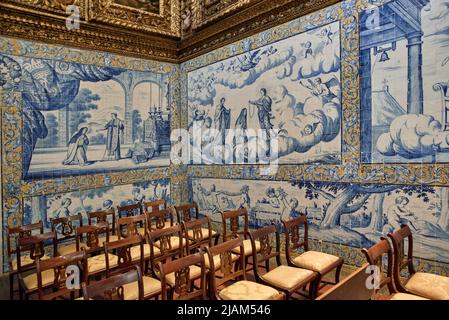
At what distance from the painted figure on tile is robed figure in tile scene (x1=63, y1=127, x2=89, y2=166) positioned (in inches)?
114

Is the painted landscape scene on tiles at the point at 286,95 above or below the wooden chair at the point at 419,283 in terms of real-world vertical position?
above

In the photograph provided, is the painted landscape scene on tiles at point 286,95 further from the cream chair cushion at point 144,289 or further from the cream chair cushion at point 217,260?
the cream chair cushion at point 144,289

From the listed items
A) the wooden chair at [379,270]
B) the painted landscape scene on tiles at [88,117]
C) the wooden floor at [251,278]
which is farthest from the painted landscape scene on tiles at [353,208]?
the painted landscape scene on tiles at [88,117]

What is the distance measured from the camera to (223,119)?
23.3 feet

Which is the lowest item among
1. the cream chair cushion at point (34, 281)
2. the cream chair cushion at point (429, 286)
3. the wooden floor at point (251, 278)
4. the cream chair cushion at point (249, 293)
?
the wooden floor at point (251, 278)

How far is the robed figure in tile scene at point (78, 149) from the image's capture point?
258 inches

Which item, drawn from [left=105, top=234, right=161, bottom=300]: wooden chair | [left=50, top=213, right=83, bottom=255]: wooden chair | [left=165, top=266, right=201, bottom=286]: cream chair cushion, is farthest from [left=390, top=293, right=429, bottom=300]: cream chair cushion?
[left=50, top=213, right=83, bottom=255]: wooden chair

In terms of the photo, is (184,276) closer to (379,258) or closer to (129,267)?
(129,267)

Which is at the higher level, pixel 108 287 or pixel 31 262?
pixel 108 287

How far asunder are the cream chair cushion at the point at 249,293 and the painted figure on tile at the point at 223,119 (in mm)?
4175

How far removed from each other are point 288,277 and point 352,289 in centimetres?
106

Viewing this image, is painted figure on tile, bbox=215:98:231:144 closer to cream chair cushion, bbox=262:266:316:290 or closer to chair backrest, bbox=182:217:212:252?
chair backrest, bbox=182:217:212:252

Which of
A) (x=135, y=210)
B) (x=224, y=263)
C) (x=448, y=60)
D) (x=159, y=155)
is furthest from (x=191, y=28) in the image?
(x=224, y=263)

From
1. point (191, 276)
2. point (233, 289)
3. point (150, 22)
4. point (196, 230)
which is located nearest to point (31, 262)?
point (196, 230)
